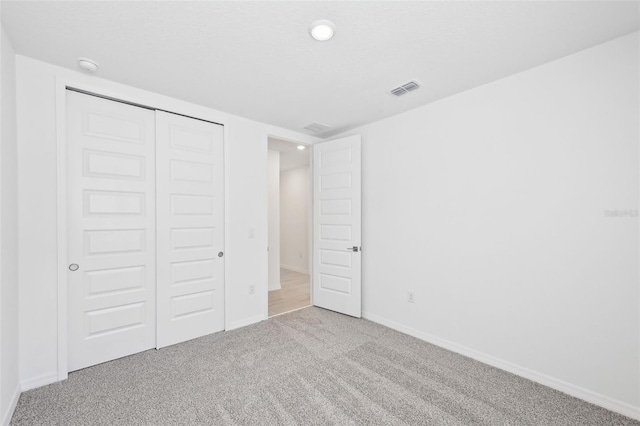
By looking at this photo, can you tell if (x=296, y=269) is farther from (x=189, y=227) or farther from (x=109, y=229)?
(x=109, y=229)

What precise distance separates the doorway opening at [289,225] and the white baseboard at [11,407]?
91.0 inches

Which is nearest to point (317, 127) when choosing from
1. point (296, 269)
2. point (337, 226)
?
point (337, 226)

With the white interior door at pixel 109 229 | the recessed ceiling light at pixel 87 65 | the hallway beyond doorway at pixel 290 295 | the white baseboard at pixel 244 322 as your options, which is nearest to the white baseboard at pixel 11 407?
the white interior door at pixel 109 229

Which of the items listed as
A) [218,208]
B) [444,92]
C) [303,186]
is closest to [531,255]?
[444,92]

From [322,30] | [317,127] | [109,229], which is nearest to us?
[322,30]

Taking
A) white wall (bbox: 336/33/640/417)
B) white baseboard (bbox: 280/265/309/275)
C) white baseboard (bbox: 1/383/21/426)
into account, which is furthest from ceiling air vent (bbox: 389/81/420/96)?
white baseboard (bbox: 280/265/309/275)

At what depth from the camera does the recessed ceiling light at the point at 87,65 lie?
212 cm

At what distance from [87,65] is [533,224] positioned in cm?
377

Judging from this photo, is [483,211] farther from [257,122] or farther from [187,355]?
[187,355]

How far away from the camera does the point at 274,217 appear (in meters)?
5.07

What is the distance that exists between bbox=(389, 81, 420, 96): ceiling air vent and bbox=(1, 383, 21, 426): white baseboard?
367 cm

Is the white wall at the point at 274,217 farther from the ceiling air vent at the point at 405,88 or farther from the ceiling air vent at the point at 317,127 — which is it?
the ceiling air vent at the point at 405,88

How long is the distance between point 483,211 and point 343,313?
2.14 meters

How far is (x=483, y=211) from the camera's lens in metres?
2.54
